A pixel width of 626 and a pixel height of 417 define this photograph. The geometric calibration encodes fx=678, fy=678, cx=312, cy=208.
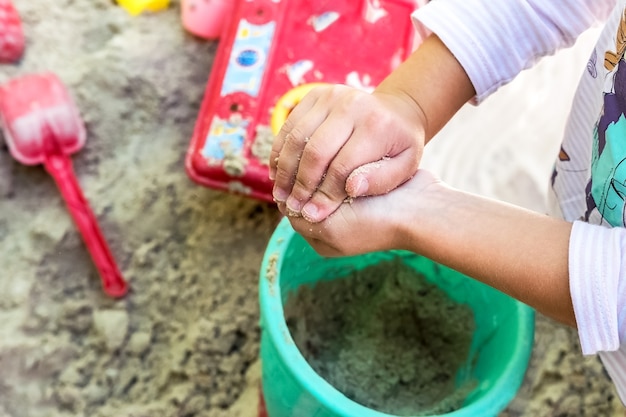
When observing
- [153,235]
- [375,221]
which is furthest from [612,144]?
[153,235]

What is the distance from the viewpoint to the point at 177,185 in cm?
113

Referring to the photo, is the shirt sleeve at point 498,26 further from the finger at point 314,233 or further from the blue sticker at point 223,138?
the blue sticker at point 223,138

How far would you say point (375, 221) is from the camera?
631 mm

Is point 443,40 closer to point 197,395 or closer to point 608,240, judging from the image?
point 608,240

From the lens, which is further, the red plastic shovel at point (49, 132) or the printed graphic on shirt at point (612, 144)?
the red plastic shovel at point (49, 132)

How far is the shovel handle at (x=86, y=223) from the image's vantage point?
39.6 inches

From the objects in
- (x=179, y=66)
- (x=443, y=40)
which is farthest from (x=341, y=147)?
(x=179, y=66)

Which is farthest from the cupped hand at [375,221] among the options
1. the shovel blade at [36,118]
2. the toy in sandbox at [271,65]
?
the shovel blade at [36,118]

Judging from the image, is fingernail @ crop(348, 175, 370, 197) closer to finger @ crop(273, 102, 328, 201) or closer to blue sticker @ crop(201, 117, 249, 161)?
finger @ crop(273, 102, 328, 201)

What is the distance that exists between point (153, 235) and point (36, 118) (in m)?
0.26

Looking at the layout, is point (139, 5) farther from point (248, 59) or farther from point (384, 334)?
point (384, 334)

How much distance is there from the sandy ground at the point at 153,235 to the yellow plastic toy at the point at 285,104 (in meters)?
0.15

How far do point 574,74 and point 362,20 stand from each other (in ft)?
1.50

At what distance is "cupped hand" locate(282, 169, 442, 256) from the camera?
625 mm
